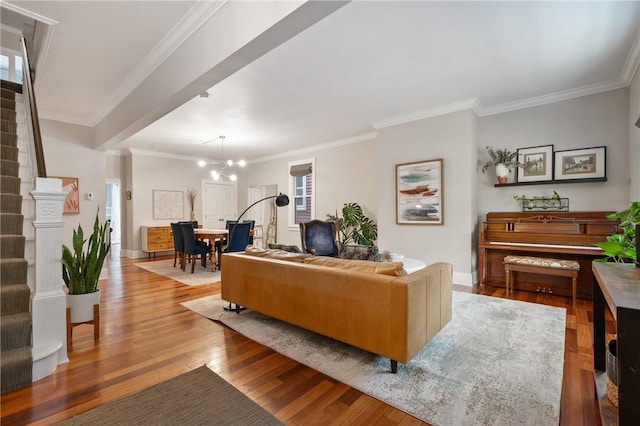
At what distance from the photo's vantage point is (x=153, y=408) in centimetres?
169

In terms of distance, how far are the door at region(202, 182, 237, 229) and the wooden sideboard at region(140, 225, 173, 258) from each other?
121 cm

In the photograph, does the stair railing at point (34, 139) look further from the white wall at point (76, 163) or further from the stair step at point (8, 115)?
the white wall at point (76, 163)

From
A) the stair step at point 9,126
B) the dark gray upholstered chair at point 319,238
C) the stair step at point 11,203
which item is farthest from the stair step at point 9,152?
the dark gray upholstered chair at point 319,238

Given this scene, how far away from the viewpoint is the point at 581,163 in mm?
3971

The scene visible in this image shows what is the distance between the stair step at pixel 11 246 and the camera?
238cm

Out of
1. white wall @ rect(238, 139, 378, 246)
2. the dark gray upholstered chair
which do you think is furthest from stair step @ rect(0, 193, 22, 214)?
white wall @ rect(238, 139, 378, 246)

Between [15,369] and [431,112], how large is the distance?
17.2ft

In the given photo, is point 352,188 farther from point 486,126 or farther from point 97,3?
point 97,3

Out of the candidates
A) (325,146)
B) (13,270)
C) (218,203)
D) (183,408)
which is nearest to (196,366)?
(183,408)

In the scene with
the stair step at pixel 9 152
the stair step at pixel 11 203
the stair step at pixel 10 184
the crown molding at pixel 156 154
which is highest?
the crown molding at pixel 156 154

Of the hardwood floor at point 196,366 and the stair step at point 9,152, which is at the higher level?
the stair step at point 9,152

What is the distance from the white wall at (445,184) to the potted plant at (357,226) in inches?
23.9

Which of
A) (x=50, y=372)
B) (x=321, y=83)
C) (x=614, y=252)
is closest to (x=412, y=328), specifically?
(x=614, y=252)

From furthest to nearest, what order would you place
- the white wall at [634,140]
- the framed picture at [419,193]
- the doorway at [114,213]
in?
1. the doorway at [114,213]
2. the framed picture at [419,193]
3. the white wall at [634,140]
